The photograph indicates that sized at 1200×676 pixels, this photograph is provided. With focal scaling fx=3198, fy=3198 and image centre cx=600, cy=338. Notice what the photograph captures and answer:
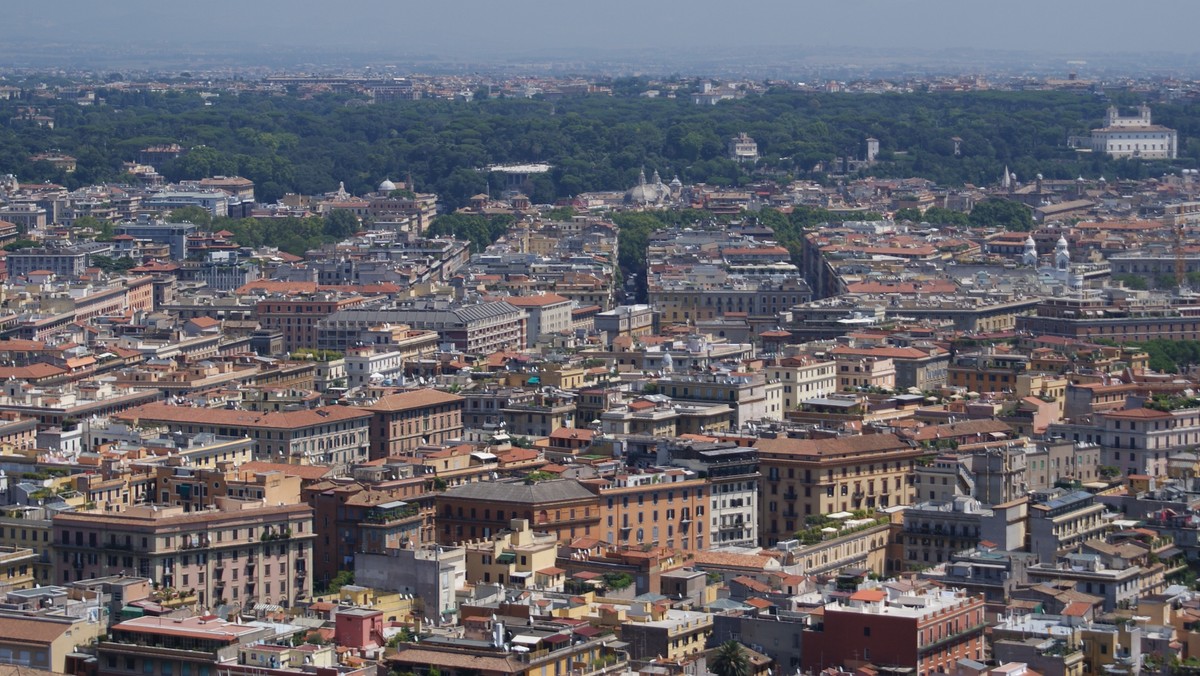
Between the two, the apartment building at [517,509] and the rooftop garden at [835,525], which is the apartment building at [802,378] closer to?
the rooftop garden at [835,525]

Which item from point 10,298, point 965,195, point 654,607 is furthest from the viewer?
point 965,195

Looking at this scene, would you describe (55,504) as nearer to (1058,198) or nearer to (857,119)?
(1058,198)

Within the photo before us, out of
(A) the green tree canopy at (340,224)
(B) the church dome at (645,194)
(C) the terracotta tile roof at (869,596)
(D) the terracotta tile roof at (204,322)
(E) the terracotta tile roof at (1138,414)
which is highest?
(C) the terracotta tile roof at (869,596)

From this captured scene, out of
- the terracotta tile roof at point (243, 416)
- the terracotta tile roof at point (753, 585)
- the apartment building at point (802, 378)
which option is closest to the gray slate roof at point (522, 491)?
the terracotta tile roof at point (753, 585)

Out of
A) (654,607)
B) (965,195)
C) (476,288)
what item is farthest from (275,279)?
(654,607)

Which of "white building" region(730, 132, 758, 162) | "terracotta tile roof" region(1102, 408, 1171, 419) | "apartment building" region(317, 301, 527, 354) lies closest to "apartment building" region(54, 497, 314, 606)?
"terracotta tile roof" region(1102, 408, 1171, 419)

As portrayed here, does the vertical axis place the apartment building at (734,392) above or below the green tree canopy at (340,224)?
above

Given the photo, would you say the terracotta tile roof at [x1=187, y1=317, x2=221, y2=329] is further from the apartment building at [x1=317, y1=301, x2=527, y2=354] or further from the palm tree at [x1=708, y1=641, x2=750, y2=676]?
the palm tree at [x1=708, y1=641, x2=750, y2=676]
